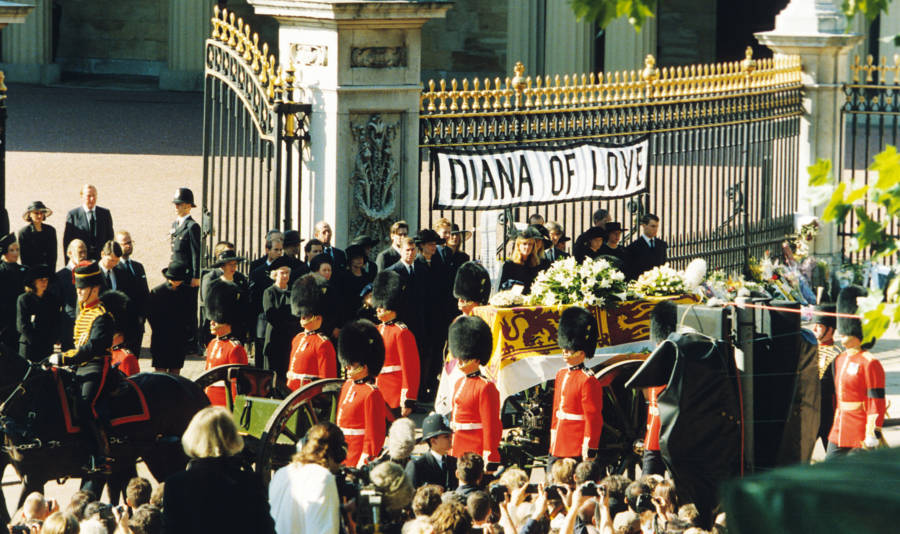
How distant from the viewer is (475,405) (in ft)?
26.9

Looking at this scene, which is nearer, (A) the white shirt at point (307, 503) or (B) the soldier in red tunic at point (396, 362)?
(A) the white shirt at point (307, 503)

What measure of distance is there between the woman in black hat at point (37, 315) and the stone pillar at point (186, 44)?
18.7 metres

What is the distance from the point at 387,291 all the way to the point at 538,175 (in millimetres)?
2534

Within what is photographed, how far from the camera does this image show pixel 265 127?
36.6ft

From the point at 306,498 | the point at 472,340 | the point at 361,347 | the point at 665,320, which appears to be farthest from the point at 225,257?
the point at 306,498

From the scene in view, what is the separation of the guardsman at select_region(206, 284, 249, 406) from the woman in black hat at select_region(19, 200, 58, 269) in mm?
3037

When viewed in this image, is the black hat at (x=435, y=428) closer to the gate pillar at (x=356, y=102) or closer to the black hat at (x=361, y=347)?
the black hat at (x=361, y=347)

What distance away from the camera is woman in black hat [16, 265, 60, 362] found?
33.3 ft

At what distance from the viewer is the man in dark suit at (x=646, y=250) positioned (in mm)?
12480

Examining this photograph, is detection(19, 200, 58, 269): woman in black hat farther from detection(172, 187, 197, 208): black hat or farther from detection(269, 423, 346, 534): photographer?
detection(269, 423, 346, 534): photographer

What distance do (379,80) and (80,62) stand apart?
69.6ft

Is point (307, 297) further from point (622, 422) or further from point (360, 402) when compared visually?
point (622, 422)

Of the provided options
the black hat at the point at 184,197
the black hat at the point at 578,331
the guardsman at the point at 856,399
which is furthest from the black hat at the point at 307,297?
the guardsman at the point at 856,399

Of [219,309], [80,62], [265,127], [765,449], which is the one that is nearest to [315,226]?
[265,127]
